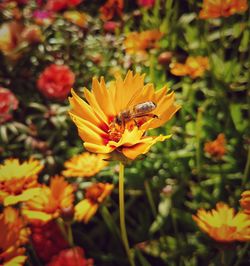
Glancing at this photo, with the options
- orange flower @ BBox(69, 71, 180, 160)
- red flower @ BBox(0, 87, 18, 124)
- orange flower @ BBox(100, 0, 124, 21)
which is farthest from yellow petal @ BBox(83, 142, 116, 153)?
orange flower @ BBox(100, 0, 124, 21)

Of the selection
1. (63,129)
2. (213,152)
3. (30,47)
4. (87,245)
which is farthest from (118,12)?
(87,245)

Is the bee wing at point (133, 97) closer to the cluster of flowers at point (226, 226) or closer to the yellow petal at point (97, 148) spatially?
the yellow petal at point (97, 148)

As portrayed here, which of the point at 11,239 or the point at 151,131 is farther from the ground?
the point at 151,131

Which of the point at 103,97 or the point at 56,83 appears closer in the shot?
the point at 103,97

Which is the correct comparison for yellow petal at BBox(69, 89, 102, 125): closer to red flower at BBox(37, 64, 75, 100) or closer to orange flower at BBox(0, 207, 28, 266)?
orange flower at BBox(0, 207, 28, 266)

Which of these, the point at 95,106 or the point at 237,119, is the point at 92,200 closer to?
the point at 95,106

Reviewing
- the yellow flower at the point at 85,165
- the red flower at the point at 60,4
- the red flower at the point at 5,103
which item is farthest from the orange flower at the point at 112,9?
the yellow flower at the point at 85,165

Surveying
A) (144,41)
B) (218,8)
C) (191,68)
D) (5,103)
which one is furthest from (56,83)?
(218,8)

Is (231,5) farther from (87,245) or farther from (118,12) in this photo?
(87,245)
